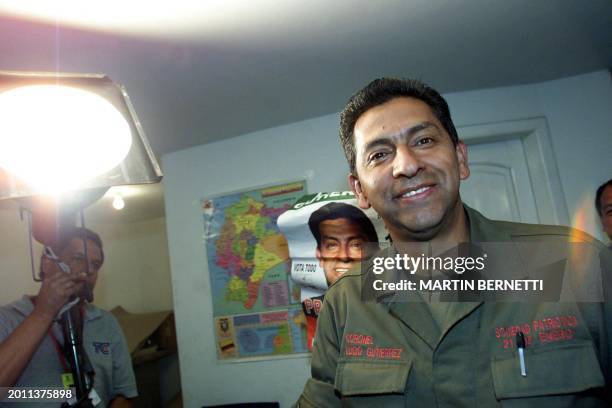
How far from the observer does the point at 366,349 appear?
80cm

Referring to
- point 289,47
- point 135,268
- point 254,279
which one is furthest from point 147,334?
point 289,47

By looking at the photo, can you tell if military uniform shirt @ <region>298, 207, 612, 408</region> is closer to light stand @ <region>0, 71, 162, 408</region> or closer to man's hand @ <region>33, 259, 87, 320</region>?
light stand @ <region>0, 71, 162, 408</region>

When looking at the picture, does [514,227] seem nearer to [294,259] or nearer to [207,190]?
[294,259]


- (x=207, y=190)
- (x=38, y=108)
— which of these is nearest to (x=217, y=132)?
(x=207, y=190)

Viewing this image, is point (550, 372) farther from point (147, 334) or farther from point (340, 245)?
point (147, 334)

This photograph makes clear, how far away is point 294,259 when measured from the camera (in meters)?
1.23

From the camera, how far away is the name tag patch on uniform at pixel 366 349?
30.3 inches

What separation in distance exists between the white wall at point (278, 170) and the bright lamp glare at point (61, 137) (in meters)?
1.27

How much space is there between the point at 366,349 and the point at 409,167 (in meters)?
0.39

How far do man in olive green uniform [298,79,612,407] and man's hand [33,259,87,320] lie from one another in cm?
65

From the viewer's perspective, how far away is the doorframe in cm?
166

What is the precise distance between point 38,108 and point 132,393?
107 cm

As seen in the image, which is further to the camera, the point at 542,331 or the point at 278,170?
the point at 278,170

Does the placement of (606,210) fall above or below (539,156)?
below
